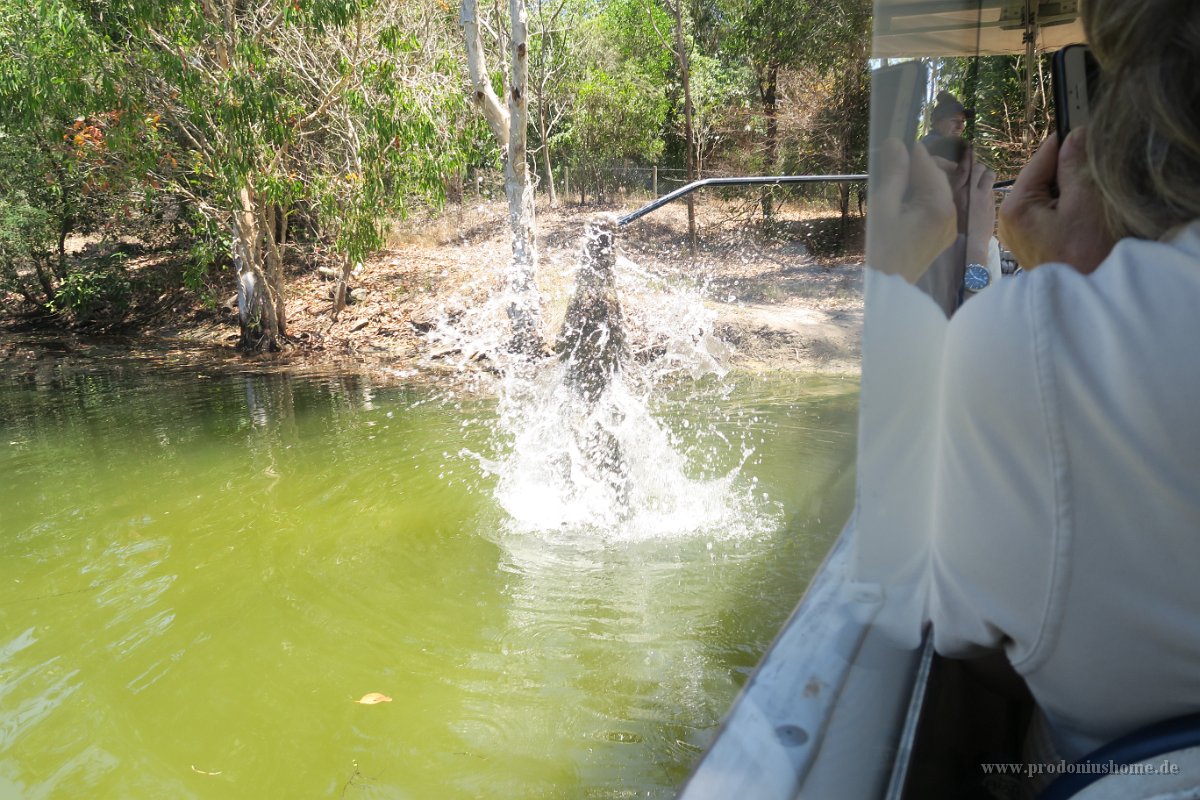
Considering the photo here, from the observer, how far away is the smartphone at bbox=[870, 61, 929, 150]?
91 centimetres

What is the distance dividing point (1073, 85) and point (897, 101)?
1.01 feet

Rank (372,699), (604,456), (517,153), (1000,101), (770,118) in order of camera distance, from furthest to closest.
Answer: (770,118), (517,153), (604,456), (372,699), (1000,101)

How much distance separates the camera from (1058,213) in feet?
3.15

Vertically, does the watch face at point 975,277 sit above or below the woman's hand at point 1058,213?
below

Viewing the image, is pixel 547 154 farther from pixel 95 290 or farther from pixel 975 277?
pixel 975 277

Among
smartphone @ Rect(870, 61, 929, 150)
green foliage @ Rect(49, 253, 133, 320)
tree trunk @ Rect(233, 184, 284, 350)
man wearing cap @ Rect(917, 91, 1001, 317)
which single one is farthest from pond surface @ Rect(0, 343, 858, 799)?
green foliage @ Rect(49, 253, 133, 320)

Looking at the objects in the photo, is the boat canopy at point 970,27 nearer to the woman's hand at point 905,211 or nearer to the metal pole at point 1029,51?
the metal pole at point 1029,51

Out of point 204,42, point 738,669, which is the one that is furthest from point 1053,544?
point 204,42

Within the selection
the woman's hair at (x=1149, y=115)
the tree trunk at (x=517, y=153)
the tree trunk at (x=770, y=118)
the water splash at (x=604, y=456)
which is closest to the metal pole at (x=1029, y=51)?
the woman's hair at (x=1149, y=115)

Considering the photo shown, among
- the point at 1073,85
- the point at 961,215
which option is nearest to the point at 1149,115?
the point at 1073,85

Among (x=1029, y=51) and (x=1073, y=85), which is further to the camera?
(x=1029, y=51)

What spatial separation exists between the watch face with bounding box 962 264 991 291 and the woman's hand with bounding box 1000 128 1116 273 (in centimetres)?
29

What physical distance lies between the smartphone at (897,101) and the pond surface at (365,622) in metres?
0.44

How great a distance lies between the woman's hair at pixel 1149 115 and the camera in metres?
0.80
